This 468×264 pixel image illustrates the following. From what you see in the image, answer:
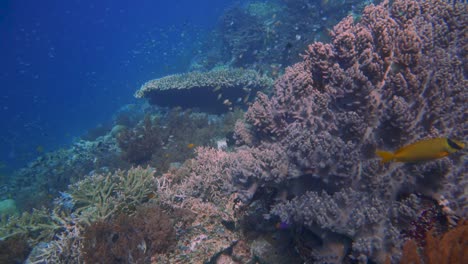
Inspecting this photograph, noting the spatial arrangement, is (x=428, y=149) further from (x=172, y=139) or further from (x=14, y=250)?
(x=172, y=139)

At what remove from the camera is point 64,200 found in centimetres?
611

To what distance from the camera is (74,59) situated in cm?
12162

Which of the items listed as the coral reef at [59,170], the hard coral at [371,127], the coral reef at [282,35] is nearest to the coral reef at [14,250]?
the coral reef at [59,170]

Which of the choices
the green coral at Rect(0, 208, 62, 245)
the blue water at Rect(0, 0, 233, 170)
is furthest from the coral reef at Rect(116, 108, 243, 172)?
the blue water at Rect(0, 0, 233, 170)

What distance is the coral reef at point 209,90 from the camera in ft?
38.5

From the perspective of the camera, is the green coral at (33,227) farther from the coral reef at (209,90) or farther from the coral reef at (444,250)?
the coral reef at (209,90)

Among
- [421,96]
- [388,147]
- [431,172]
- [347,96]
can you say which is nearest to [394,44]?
[421,96]

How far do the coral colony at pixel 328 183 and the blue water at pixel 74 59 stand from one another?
57.7 feet

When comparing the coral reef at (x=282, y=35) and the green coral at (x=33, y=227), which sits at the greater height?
the coral reef at (x=282, y=35)

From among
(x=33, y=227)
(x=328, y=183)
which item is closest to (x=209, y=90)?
(x=33, y=227)

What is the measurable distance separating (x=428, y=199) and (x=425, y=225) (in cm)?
32

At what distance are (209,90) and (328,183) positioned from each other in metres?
9.41

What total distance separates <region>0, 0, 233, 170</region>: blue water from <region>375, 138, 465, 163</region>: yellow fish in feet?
72.3

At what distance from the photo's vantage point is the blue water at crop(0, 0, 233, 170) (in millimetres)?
42906
